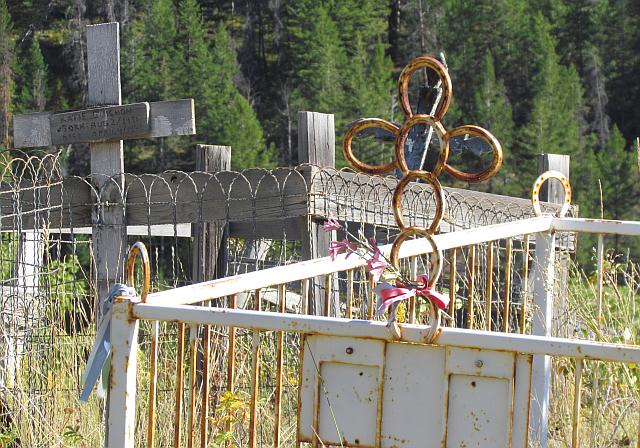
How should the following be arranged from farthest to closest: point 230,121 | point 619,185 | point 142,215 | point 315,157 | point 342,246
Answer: point 230,121 → point 619,185 → point 142,215 → point 315,157 → point 342,246

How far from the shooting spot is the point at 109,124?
5.84m

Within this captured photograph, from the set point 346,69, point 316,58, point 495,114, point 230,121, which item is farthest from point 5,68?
point 495,114

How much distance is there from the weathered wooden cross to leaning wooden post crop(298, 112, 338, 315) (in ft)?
2.12

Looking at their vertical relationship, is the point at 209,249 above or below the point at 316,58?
below

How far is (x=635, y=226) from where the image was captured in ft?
12.9

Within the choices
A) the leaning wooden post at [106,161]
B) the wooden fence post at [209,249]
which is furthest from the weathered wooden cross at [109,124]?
the wooden fence post at [209,249]

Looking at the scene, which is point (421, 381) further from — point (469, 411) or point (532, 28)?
point (532, 28)

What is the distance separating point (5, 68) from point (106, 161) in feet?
121

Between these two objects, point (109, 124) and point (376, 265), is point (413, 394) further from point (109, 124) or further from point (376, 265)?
point (109, 124)

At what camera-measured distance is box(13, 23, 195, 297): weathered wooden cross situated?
5.66 metres

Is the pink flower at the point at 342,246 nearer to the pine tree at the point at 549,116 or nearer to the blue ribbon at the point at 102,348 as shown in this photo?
the blue ribbon at the point at 102,348

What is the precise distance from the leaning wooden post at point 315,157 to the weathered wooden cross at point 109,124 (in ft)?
2.12

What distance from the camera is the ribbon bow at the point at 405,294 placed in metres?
2.18

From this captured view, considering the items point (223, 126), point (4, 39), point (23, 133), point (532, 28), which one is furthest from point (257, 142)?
point (23, 133)
